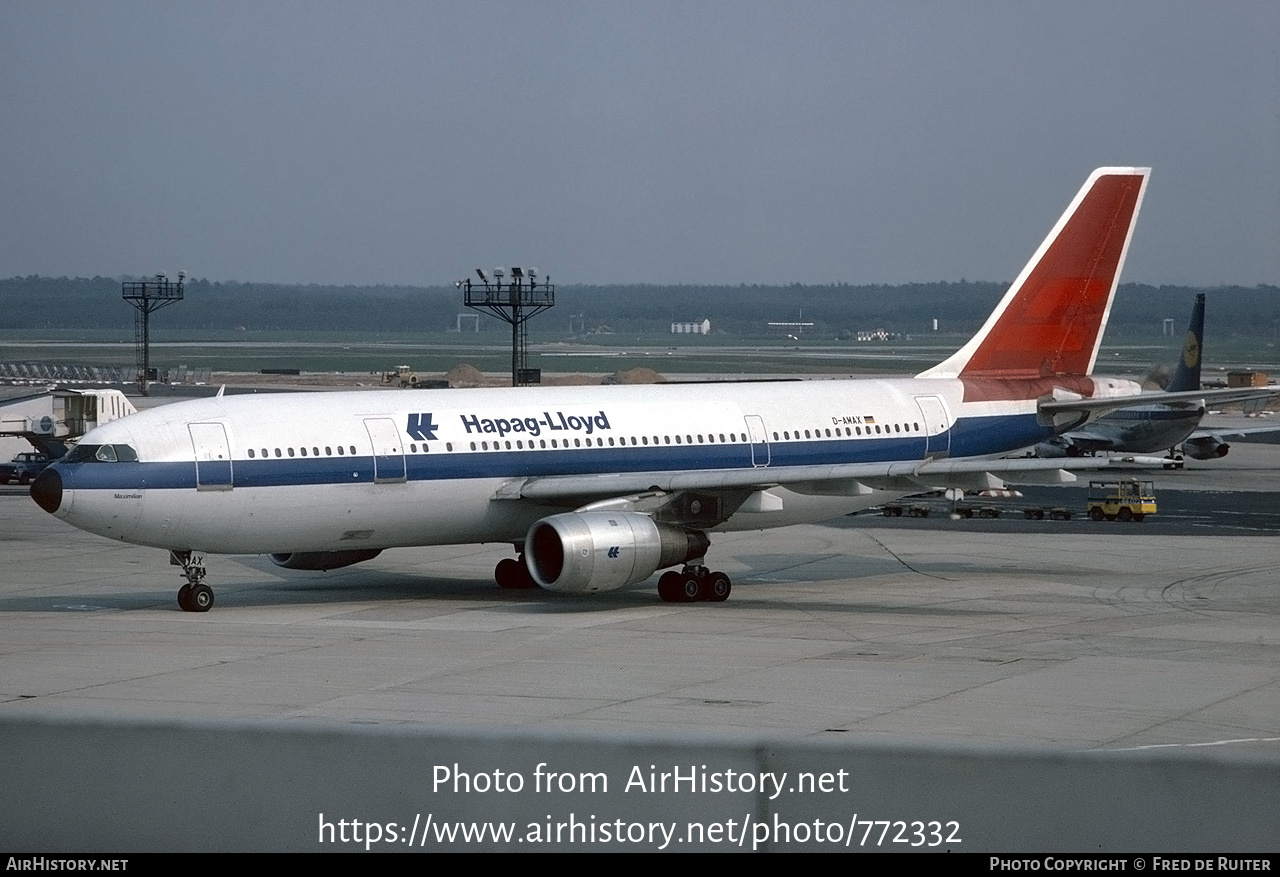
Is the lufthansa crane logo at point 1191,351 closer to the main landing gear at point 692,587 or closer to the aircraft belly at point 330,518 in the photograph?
the main landing gear at point 692,587

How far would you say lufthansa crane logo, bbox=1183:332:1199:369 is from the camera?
67.2 metres

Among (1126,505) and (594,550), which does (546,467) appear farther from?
(1126,505)

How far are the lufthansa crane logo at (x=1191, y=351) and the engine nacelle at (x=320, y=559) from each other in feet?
142

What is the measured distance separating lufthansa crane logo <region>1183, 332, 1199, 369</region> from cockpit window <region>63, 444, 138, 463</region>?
48613 millimetres

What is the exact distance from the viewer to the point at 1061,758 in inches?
332

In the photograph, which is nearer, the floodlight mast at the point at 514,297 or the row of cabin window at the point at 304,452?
the row of cabin window at the point at 304,452

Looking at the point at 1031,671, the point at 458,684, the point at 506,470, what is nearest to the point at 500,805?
the point at 458,684

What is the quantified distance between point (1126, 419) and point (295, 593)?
151ft

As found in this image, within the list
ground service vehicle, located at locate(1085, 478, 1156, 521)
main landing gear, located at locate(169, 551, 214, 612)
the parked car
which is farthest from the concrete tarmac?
the parked car

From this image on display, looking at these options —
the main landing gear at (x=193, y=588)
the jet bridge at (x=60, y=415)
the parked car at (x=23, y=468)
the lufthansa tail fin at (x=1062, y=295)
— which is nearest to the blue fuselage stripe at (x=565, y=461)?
the lufthansa tail fin at (x=1062, y=295)

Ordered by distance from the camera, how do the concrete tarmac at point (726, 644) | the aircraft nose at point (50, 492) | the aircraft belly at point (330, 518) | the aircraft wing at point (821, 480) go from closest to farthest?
the concrete tarmac at point (726, 644) < the aircraft nose at point (50, 492) < the aircraft belly at point (330, 518) < the aircraft wing at point (821, 480)

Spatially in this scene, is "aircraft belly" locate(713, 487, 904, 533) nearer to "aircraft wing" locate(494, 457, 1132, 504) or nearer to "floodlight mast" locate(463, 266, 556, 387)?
"aircraft wing" locate(494, 457, 1132, 504)

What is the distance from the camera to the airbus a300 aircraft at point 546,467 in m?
29.7
